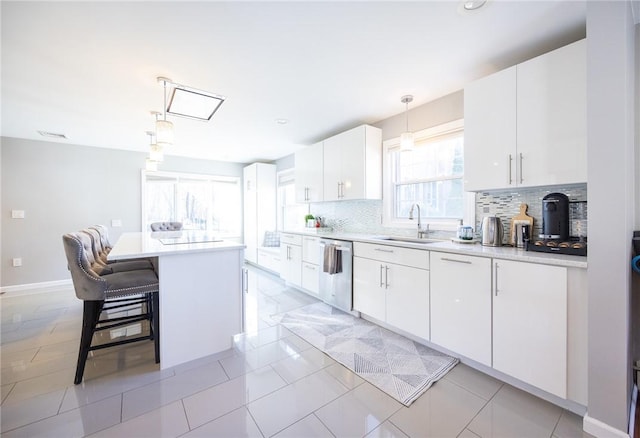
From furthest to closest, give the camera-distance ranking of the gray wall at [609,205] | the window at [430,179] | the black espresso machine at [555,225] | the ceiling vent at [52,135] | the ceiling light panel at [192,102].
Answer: the ceiling vent at [52,135]
the window at [430,179]
the ceiling light panel at [192,102]
the black espresso machine at [555,225]
the gray wall at [609,205]

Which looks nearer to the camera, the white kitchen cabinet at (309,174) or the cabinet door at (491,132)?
the cabinet door at (491,132)

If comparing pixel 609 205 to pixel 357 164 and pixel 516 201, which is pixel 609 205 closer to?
pixel 516 201

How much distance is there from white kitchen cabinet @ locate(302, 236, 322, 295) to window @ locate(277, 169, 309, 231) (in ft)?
4.69

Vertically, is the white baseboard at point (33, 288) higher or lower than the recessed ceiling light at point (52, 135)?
lower

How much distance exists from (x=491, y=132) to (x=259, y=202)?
15.0ft

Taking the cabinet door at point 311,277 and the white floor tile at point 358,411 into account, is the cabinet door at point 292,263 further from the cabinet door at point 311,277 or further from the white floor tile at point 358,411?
the white floor tile at point 358,411

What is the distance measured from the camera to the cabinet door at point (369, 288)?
2664mm

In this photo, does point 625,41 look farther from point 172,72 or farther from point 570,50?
point 172,72

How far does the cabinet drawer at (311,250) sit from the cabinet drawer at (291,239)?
115 millimetres

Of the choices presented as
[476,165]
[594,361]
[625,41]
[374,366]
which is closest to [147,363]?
[374,366]

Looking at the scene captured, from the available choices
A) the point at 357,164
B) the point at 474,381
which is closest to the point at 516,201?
the point at 474,381

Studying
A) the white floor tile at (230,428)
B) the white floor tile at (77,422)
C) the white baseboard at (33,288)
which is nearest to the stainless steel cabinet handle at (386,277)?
the white floor tile at (230,428)

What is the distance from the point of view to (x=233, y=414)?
5.16ft

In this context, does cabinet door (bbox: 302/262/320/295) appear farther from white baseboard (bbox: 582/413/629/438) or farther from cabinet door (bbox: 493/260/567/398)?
white baseboard (bbox: 582/413/629/438)
